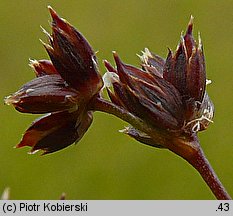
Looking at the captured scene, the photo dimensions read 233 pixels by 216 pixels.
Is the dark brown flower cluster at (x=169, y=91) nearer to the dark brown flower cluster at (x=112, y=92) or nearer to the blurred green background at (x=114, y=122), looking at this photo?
the dark brown flower cluster at (x=112, y=92)

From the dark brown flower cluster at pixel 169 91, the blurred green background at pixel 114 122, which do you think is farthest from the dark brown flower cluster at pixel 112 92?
the blurred green background at pixel 114 122

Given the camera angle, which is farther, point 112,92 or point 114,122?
point 114,122

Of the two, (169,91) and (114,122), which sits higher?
(114,122)

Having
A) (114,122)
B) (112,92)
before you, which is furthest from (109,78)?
(114,122)

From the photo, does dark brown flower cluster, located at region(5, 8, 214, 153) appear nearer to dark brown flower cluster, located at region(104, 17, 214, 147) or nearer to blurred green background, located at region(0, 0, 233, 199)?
dark brown flower cluster, located at region(104, 17, 214, 147)

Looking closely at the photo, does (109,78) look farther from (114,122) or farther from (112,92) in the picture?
(114,122)

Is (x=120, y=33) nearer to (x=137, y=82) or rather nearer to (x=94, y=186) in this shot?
(x=94, y=186)
